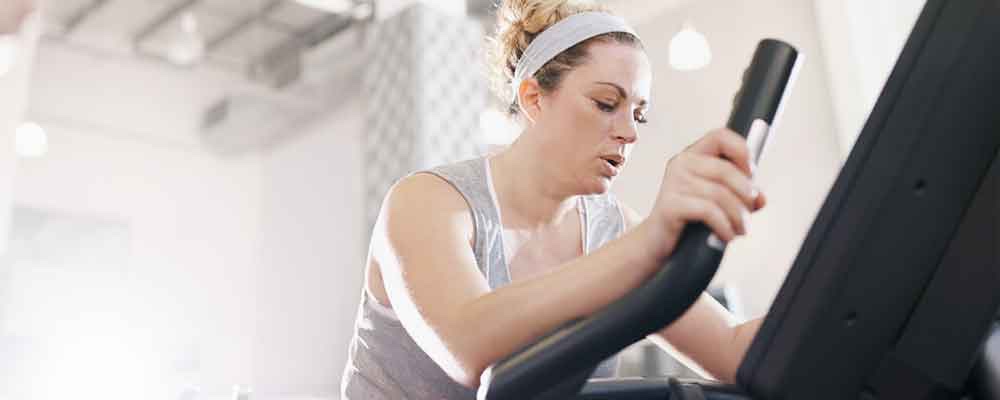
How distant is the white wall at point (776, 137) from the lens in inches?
170

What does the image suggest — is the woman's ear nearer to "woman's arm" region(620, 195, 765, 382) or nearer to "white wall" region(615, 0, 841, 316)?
"woman's arm" region(620, 195, 765, 382)

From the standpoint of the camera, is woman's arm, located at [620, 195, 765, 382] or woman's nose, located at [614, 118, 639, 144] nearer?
woman's arm, located at [620, 195, 765, 382]

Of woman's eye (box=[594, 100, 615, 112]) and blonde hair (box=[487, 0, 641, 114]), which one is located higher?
blonde hair (box=[487, 0, 641, 114])

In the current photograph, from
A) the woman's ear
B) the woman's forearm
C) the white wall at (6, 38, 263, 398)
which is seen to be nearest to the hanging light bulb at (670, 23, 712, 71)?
the woman's ear

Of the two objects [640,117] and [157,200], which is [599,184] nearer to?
[640,117]

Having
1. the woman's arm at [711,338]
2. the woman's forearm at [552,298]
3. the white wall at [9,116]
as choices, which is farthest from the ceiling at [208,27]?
the woman's forearm at [552,298]

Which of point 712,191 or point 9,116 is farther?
point 9,116

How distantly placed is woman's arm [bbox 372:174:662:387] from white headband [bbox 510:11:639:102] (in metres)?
0.28

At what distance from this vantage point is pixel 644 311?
0.53 meters

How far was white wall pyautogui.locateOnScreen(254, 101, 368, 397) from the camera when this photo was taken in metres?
7.08

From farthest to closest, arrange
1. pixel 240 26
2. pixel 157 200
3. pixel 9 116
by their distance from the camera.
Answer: pixel 157 200
pixel 240 26
pixel 9 116

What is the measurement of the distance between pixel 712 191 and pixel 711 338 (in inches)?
20.8

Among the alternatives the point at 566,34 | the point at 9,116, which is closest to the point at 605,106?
the point at 566,34

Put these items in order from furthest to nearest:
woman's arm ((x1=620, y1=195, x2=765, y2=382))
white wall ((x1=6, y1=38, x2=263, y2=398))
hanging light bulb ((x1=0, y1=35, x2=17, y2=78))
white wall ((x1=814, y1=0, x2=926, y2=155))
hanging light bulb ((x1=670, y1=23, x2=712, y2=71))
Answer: white wall ((x1=6, y1=38, x2=263, y2=398)), hanging light bulb ((x1=670, y1=23, x2=712, y2=71)), hanging light bulb ((x1=0, y1=35, x2=17, y2=78)), white wall ((x1=814, y1=0, x2=926, y2=155)), woman's arm ((x1=620, y1=195, x2=765, y2=382))
